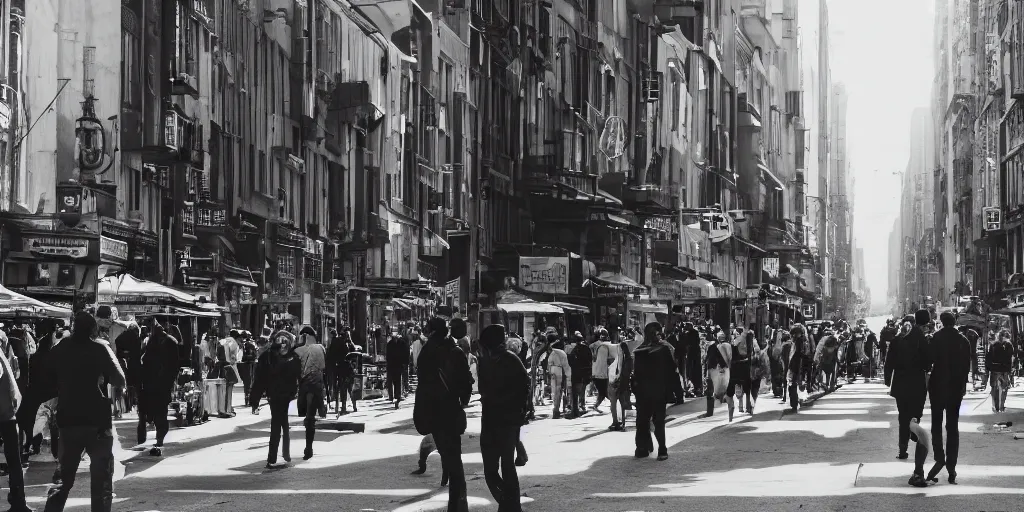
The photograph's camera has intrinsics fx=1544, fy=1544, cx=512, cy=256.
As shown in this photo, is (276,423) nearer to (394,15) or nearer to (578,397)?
(578,397)

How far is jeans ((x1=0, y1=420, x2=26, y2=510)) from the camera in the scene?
11.7m

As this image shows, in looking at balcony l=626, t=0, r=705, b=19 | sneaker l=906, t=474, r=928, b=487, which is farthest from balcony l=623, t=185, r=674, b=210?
sneaker l=906, t=474, r=928, b=487

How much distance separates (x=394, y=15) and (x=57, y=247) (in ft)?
76.9

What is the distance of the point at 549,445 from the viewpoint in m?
20.7

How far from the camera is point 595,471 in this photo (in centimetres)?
1673

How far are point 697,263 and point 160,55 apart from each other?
58.0m

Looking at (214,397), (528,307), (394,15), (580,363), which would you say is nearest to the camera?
(214,397)

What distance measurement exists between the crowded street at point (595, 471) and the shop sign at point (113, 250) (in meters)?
5.55

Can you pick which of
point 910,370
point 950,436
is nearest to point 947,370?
point 950,436

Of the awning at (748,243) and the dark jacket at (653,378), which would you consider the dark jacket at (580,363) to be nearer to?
the dark jacket at (653,378)

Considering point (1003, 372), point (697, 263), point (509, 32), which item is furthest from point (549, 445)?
point (697, 263)

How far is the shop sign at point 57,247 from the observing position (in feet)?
93.1

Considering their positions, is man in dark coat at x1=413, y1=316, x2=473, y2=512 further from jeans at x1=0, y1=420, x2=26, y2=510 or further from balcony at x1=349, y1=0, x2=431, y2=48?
balcony at x1=349, y1=0, x2=431, y2=48

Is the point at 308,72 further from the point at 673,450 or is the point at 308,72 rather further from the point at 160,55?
the point at 673,450
